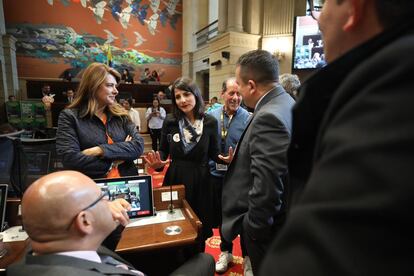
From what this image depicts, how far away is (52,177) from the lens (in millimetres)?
955

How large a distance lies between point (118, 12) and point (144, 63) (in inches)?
102

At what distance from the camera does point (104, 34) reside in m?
12.2

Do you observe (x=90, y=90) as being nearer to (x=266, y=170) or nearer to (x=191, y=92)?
(x=191, y=92)

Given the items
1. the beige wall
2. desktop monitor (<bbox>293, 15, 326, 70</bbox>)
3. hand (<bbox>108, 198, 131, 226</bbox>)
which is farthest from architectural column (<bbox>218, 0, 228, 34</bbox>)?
hand (<bbox>108, 198, 131, 226</bbox>)

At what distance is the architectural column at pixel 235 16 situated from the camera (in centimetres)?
812

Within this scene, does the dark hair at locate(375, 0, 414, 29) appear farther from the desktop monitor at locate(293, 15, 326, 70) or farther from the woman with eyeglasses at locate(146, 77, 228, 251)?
the desktop monitor at locate(293, 15, 326, 70)

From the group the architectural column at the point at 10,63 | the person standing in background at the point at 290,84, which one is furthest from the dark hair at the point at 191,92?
the architectural column at the point at 10,63

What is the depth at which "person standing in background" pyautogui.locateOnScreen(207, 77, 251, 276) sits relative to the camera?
2480 millimetres

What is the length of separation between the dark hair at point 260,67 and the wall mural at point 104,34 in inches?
464

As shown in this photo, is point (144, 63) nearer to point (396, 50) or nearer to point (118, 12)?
point (118, 12)

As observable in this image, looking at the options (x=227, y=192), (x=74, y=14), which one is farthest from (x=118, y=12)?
(x=227, y=192)

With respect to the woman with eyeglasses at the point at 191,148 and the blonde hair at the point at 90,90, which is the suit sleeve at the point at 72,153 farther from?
the woman with eyeglasses at the point at 191,148

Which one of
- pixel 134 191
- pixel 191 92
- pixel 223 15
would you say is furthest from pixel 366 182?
pixel 223 15

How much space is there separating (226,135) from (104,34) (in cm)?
1176
